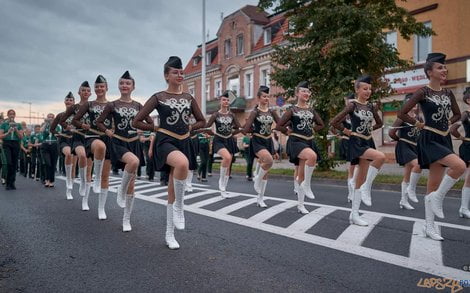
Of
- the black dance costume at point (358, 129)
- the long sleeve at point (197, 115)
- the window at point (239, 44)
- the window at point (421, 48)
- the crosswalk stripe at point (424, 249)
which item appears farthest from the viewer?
the window at point (239, 44)

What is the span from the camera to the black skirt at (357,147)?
682 centimetres

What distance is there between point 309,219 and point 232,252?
244cm

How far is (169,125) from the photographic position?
5.65m

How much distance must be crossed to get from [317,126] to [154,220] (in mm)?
3634

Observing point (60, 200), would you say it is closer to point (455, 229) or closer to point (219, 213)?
point (219, 213)

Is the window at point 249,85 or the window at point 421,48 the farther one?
the window at point 249,85

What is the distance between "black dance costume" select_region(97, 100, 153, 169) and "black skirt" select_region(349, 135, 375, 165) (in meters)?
3.58

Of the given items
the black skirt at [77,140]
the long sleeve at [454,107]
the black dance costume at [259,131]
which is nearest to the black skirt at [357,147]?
the long sleeve at [454,107]

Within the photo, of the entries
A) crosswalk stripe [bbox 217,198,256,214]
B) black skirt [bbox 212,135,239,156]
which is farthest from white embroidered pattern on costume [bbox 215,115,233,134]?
crosswalk stripe [bbox 217,198,256,214]

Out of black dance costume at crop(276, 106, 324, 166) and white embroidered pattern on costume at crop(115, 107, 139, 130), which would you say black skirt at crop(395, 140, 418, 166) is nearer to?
black dance costume at crop(276, 106, 324, 166)

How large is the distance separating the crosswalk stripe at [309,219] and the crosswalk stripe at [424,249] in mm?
1549

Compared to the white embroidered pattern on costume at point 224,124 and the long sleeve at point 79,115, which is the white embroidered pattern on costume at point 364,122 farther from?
the long sleeve at point 79,115

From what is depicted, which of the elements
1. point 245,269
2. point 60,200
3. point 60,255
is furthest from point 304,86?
point 60,200

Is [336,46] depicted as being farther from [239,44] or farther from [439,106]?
[239,44]
